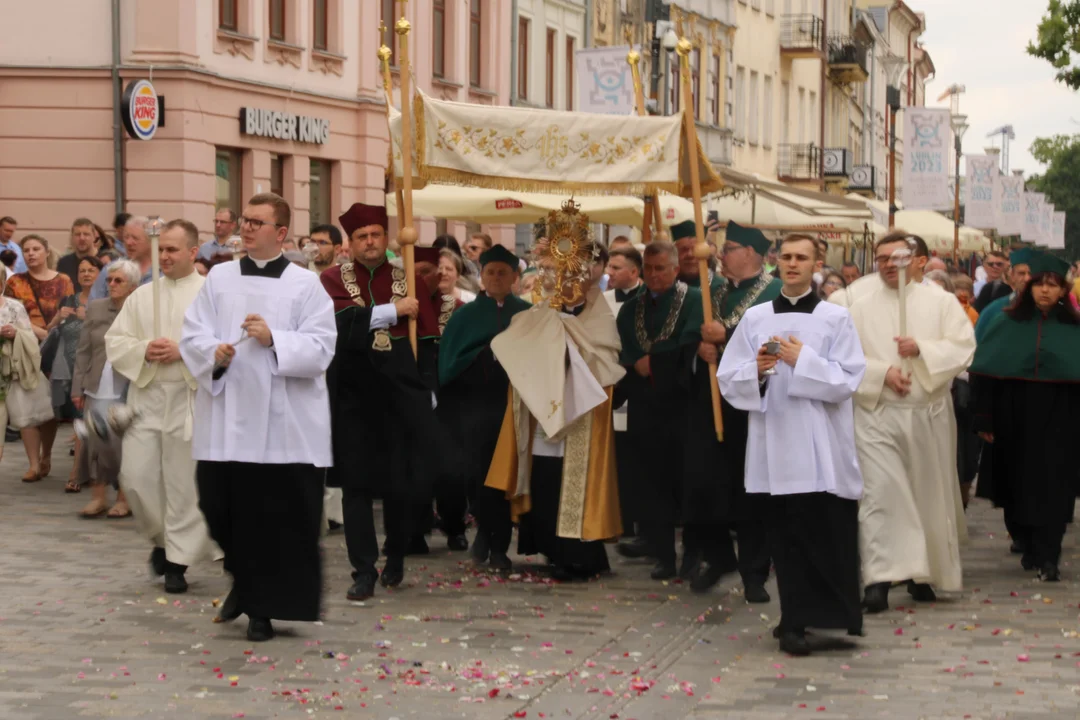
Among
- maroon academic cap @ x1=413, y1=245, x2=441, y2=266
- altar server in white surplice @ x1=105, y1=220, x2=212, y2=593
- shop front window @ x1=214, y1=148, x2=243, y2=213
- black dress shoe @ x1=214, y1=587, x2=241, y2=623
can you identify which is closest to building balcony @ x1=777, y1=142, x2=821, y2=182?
shop front window @ x1=214, y1=148, x2=243, y2=213

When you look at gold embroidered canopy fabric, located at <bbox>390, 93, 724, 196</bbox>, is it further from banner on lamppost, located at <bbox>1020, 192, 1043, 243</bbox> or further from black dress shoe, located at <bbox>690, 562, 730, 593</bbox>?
banner on lamppost, located at <bbox>1020, 192, 1043, 243</bbox>

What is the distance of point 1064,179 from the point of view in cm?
11269

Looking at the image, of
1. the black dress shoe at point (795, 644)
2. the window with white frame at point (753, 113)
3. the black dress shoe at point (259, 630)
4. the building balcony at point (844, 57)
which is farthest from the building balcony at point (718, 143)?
the black dress shoe at point (259, 630)

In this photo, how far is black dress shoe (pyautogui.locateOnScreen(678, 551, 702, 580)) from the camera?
10.8 metres

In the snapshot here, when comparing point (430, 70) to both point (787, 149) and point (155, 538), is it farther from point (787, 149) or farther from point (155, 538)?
point (787, 149)

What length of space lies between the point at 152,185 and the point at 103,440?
48.1 ft

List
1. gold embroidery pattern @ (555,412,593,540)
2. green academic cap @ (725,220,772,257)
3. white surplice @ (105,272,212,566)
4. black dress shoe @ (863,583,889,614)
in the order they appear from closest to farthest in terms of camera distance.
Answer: black dress shoe @ (863,583,889,614) < white surplice @ (105,272,212,566) < green academic cap @ (725,220,772,257) < gold embroidery pattern @ (555,412,593,540)

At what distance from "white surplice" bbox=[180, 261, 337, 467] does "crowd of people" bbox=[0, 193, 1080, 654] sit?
1cm

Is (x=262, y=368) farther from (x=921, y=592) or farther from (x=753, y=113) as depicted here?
(x=753, y=113)

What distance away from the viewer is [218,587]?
10367 millimetres

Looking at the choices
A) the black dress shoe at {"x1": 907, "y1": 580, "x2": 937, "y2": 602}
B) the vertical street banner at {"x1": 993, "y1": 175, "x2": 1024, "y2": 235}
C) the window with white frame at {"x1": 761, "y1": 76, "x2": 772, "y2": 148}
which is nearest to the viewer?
the black dress shoe at {"x1": 907, "y1": 580, "x2": 937, "y2": 602}

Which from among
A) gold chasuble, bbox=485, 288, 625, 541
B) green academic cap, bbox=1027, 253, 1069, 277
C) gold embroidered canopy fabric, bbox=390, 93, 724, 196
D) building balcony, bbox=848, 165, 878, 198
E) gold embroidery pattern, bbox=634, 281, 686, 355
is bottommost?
gold chasuble, bbox=485, 288, 625, 541

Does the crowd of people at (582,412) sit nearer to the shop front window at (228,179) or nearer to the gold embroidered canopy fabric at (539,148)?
the gold embroidered canopy fabric at (539,148)

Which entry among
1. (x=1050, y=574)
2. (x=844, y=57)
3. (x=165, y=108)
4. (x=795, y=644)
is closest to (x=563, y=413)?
(x=795, y=644)
